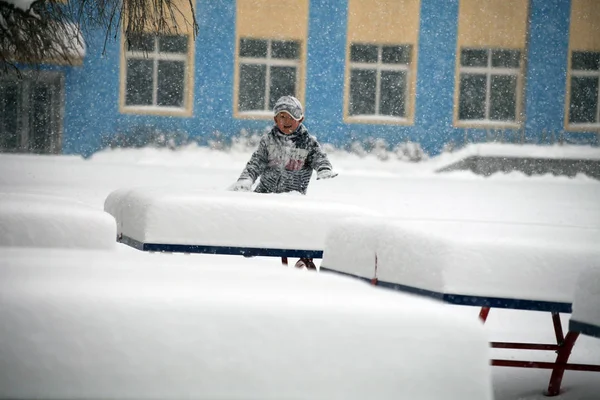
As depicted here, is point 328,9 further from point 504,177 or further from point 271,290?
point 271,290

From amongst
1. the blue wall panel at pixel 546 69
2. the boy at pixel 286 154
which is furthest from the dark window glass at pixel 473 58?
the boy at pixel 286 154

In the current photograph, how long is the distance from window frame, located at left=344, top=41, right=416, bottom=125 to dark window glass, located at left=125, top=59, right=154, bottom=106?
4.78 meters

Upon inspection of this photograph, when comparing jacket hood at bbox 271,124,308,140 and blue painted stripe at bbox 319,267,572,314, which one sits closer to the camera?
blue painted stripe at bbox 319,267,572,314

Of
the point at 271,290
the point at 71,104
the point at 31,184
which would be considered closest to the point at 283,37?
the point at 71,104

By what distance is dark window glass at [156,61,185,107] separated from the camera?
22.3 metres

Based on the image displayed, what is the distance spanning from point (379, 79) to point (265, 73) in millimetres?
2842

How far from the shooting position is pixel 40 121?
72.1 feet

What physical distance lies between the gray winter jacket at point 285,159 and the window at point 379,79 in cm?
1614

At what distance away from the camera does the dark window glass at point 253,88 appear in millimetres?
22594

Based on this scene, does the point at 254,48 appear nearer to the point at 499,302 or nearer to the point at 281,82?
the point at 281,82

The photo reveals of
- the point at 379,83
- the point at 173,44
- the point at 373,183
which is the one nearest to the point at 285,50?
the point at 379,83

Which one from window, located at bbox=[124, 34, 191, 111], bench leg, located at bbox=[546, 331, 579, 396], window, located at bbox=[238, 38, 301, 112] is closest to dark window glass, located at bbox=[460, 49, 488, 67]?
window, located at bbox=[238, 38, 301, 112]

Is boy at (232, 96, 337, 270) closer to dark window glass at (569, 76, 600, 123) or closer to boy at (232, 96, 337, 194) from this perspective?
boy at (232, 96, 337, 194)

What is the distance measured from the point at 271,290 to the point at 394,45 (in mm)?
21697
